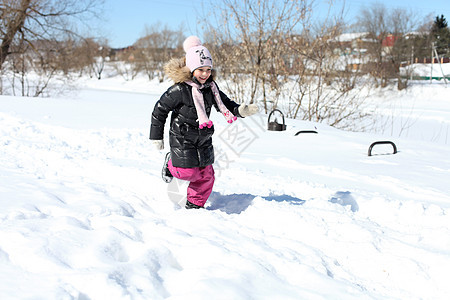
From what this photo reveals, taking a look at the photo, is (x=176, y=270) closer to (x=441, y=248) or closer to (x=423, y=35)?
(x=441, y=248)

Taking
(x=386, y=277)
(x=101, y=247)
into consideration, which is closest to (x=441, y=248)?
(x=386, y=277)

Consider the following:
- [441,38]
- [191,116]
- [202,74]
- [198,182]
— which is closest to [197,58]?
[202,74]

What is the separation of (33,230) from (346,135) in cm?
585

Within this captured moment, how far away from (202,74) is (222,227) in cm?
120

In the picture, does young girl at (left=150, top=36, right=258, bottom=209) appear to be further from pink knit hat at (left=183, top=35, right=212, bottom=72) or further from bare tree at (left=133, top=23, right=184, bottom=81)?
bare tree at (left=133, top=23, right=184, bottom=81)

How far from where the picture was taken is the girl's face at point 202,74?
2863mm

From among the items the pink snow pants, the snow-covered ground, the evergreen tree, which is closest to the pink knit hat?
the pink snow pants

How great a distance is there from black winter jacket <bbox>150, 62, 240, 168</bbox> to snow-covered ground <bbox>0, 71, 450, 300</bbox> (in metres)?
0.40

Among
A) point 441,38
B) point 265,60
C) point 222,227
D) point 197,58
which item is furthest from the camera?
point 441,38

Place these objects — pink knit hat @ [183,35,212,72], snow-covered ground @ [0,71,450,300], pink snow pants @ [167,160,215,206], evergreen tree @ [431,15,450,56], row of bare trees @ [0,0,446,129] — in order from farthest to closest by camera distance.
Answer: evergreen tree @ [431,15,450,56] → row of bare trees @ [0,0,446,129] → pink snow pants @ [167,160,215,206] → pink knit hat @ [183,35,212,72] → snow-covered ground @ [0,71,450,300]

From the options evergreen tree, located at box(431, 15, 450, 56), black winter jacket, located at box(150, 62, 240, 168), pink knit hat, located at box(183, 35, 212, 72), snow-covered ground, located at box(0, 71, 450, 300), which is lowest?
snow-covered ground, located at box(0, 71, 450, 300)

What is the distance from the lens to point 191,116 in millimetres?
2873

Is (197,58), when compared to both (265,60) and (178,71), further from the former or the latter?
(265,60)

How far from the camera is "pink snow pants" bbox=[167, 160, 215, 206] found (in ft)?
9.73
